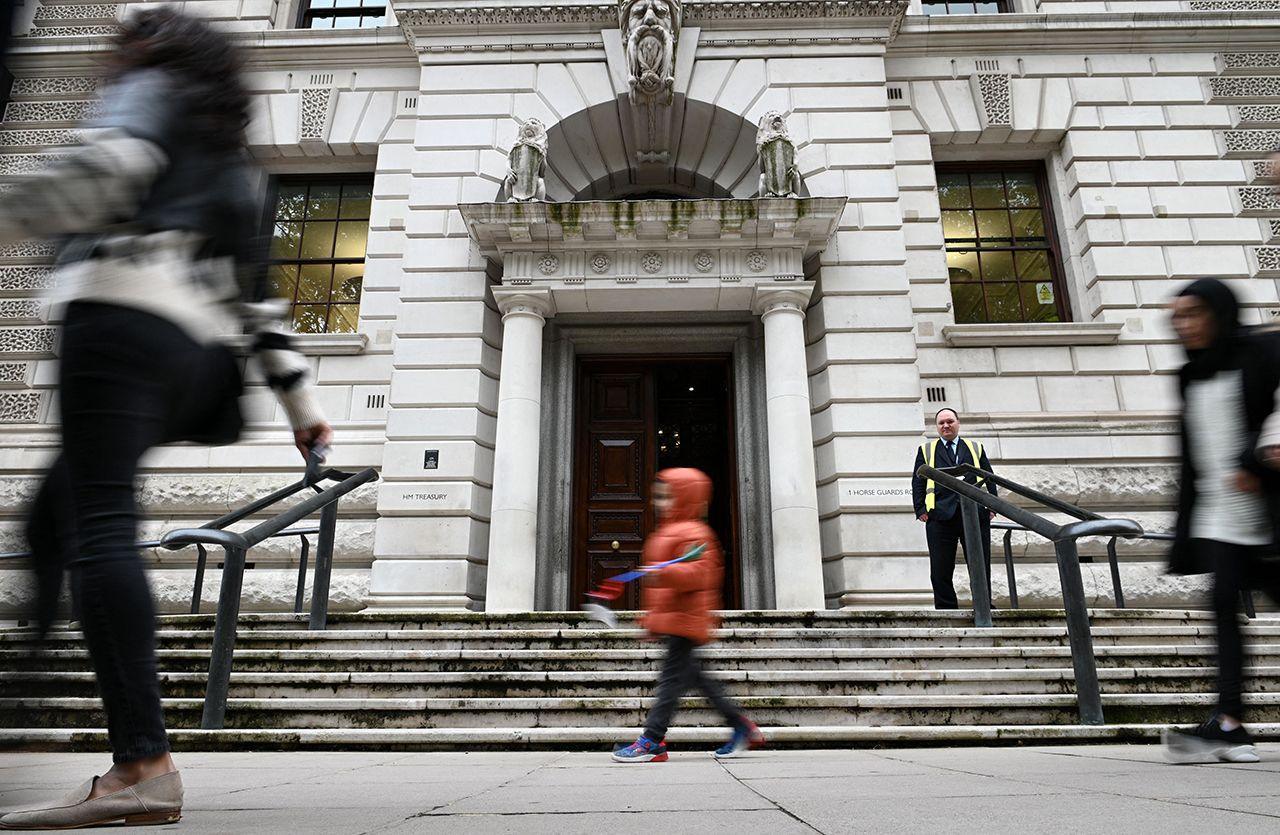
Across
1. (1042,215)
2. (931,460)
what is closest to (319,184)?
(931,460)

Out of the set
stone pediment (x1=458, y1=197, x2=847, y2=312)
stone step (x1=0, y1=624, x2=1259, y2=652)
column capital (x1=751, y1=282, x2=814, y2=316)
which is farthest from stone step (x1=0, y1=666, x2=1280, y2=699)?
stone pediment (x1=458, y1=197, x2=847, y2=312)

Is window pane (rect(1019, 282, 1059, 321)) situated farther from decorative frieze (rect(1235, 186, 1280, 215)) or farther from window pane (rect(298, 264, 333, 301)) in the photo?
window pane (rect(298, 264, 333, 301))

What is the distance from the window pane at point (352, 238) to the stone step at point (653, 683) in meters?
7.22

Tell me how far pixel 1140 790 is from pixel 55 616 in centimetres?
267

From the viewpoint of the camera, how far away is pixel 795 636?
18.1ft

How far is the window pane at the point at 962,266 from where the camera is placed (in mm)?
10484

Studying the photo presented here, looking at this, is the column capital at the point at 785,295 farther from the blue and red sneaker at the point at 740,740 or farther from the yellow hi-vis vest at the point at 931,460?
the blue and red sneaker at the point at 740,740

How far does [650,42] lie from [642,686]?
26.2ft

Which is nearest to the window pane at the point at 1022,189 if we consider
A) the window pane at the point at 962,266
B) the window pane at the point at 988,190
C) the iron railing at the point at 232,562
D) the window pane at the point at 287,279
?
the window pane at the point at 988,190

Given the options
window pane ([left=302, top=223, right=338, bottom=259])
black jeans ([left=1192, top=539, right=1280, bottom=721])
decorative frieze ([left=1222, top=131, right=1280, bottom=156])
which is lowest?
black jeans ([left=1192, top=539, right=1280, bottom=721])

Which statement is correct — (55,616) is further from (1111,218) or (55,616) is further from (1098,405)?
(1111,218)

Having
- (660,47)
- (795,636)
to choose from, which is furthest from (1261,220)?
(795,636)

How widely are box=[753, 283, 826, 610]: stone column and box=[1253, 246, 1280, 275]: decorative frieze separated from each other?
6.16 m

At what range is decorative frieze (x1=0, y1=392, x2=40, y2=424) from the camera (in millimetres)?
9812
